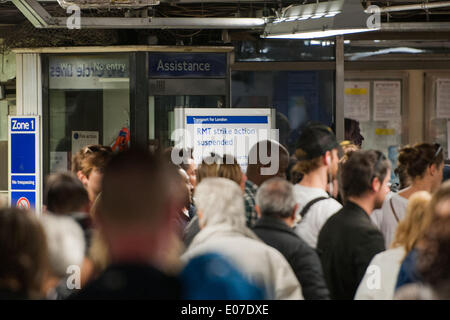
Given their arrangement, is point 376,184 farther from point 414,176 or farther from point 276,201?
point 414,176

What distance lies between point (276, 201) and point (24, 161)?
18.2ft

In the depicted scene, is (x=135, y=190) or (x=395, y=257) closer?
(x=135, y=190)

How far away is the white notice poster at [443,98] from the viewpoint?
1041cm

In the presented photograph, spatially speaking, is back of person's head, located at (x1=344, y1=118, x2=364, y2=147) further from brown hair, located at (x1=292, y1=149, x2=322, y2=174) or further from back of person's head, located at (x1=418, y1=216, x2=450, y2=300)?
back of person's head, located at (x1=418, y1=216, x2=450, y2=300)

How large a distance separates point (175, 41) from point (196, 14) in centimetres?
55

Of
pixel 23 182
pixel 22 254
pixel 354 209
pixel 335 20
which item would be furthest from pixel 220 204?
pixel 23 182

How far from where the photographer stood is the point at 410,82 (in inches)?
411

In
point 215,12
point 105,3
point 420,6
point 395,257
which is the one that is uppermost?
point 215,12

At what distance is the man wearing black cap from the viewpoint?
195 inches

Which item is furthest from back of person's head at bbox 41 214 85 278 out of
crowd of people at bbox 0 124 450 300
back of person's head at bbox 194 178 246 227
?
back of person's head at bbox 194 178 246 227

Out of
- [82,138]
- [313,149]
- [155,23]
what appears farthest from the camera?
[82,138]

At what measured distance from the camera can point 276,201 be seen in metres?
4.32

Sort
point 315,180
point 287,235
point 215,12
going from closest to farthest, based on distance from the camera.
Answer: point 287,235 → point 315,180 → point 215,12

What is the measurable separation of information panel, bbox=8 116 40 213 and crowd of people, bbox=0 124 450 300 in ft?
10.7
